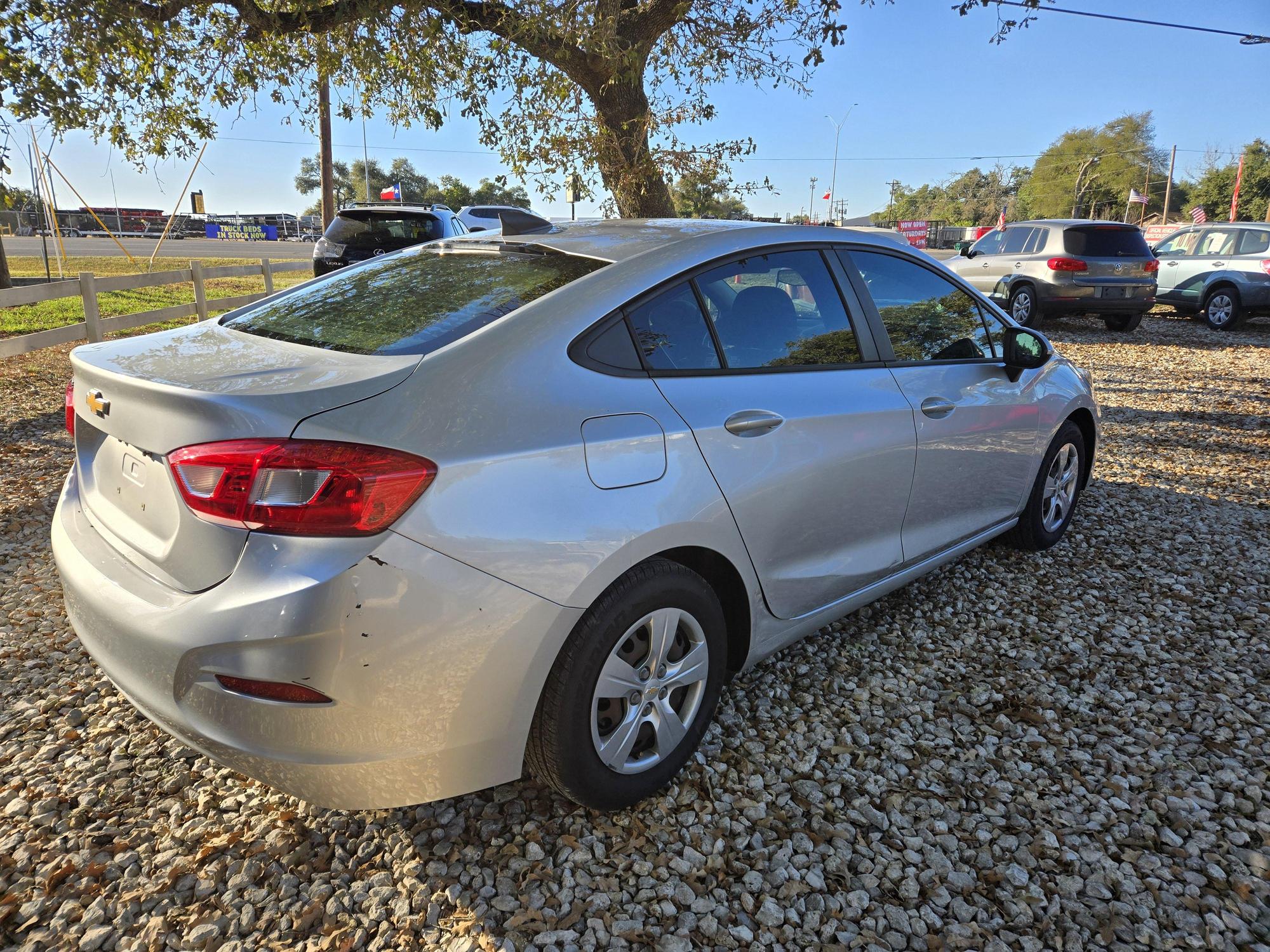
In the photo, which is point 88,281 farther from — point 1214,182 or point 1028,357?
point 1214,182

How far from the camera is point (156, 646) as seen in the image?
6.13 ft

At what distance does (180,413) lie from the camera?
1.87 meters

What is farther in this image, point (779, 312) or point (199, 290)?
point (199, 290)

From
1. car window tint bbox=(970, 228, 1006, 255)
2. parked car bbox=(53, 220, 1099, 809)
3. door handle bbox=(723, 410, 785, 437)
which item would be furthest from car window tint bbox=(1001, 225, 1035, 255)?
door handle bbox=(723, 410, 785, 437)

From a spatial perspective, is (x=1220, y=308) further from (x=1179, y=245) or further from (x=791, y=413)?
(x=791, y=413)

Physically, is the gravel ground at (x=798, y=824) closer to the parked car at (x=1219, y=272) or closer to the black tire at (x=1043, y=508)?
the black tire at (x=1043, y=508)

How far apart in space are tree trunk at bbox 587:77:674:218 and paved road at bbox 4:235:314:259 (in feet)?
84.9

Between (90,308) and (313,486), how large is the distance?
25.5 ft

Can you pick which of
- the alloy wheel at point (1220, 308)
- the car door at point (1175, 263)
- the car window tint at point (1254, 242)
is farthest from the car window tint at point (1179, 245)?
the alloy wheel at point (1220, 308)

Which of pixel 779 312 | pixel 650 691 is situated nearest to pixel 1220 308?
pixel 779 312

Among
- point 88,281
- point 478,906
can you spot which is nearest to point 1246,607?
point 478,906

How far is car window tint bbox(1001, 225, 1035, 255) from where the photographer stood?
1291cm

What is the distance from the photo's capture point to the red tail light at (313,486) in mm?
1729

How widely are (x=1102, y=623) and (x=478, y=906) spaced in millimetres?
2933
